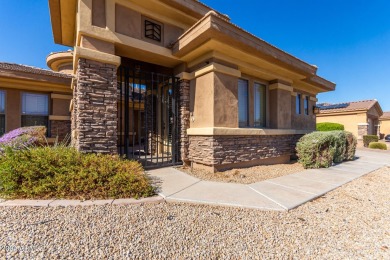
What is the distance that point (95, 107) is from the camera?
4.91 m

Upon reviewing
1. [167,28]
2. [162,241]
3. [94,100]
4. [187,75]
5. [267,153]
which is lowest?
[162,241]

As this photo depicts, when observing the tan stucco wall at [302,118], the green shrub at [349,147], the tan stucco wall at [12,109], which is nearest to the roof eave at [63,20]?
the tan stucco wall at [12,109]

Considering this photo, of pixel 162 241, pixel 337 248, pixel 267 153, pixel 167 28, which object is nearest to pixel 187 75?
pixel 167 28

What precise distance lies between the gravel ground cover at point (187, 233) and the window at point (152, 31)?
5245mm

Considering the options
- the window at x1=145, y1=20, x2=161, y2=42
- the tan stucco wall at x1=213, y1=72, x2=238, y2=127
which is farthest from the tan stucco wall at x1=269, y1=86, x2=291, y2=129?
the window at x1=145, y1=20, x2=161, y2=42

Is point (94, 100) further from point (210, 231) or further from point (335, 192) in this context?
point (335, 192)

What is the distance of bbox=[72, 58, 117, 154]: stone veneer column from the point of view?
4.73m

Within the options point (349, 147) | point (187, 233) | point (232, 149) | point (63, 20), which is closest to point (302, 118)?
point (349, 147)

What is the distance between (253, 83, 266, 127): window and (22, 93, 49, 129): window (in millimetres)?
10277

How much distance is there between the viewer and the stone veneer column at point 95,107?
15.5 ft

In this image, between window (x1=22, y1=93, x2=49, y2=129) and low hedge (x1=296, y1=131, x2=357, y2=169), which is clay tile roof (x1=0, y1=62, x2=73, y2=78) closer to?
window (x1=22, y1=93, x2=49, y2=129)

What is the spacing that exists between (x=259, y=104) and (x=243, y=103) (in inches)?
46.2

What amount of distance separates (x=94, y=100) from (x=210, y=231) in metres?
4.32

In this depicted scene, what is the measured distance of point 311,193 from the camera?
421 cm
